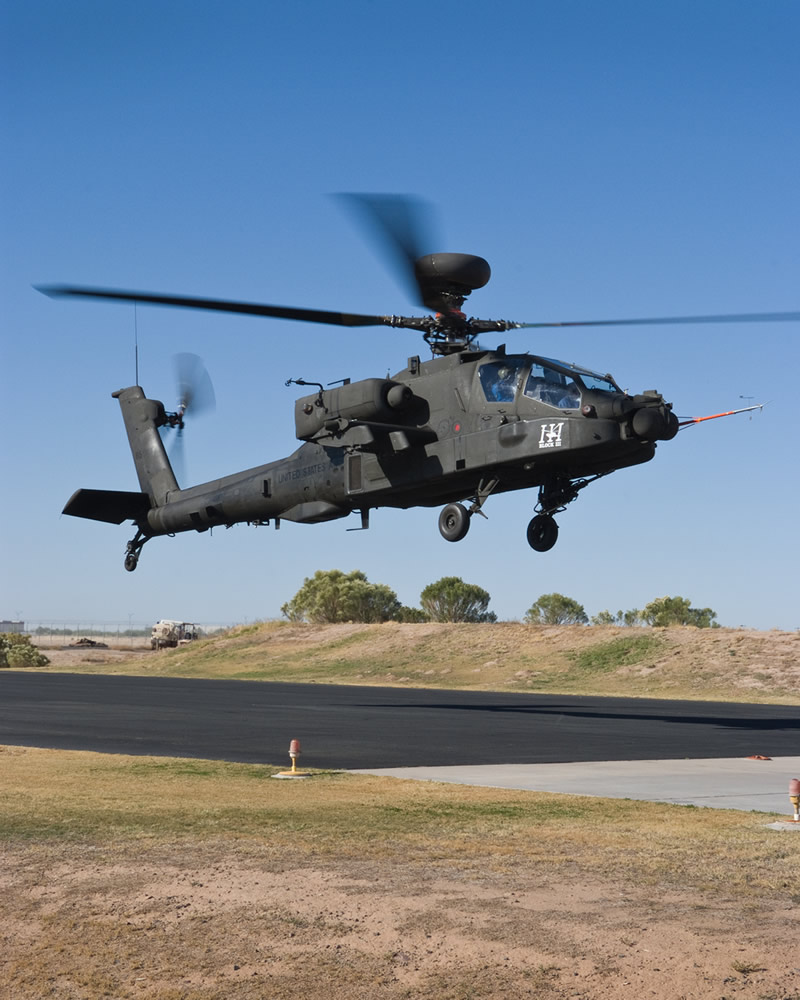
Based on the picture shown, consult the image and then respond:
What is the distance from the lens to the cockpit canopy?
22.9 m

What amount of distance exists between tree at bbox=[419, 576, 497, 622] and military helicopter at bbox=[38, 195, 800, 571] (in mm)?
69211

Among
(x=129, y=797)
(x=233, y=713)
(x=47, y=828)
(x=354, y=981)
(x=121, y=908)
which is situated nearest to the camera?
(x=354, y=981)

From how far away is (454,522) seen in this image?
82.2 feet

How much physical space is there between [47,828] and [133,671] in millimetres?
55239

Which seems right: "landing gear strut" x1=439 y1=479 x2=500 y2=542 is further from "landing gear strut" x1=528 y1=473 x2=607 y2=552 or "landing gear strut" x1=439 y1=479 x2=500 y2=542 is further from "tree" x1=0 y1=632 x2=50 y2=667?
"tree" x1=0 y1=632 x2=50 y2=667

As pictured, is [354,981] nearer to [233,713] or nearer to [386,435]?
[386,435]

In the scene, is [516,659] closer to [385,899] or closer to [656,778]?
[656,778]

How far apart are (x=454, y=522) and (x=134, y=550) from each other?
13338mm

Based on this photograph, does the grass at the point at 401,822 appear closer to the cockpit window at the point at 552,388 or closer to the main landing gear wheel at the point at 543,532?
the cockpit window at the point at 552,388

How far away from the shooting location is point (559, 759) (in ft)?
60.6

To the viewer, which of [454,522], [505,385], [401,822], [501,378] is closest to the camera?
A: [401,822]

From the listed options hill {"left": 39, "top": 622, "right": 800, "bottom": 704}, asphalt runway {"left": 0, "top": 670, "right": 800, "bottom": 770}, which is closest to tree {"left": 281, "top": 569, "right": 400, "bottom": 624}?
hill {"left": 39, "top": 622, "right": 800, "bottom": 704}

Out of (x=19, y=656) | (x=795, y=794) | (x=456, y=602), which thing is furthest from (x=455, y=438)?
(x=456, y=602)

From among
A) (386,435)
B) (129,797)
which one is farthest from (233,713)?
(129,797)
